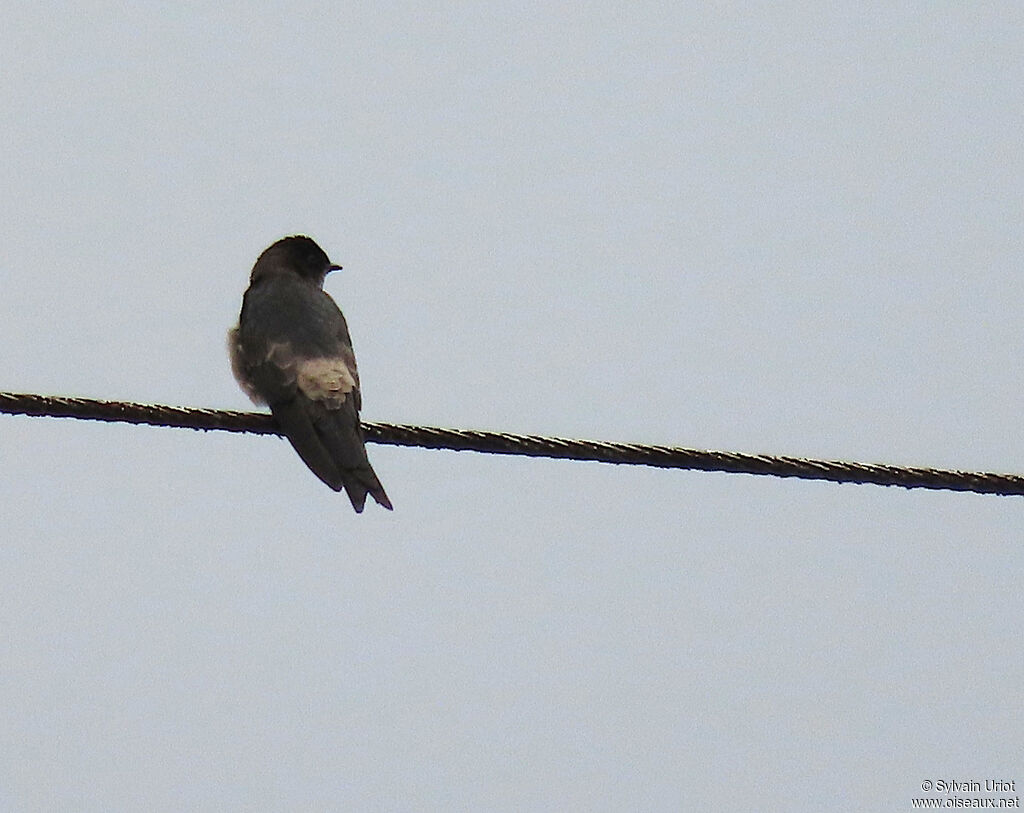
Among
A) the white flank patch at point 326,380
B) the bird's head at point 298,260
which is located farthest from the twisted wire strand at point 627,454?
the bird's head at point 298,260

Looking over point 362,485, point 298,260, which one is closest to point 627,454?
point 362,485

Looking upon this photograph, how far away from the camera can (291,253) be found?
9.45 meters

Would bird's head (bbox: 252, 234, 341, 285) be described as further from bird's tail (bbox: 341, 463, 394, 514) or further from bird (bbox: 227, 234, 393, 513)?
bird's tail (bbox: 341, 463, 394, 514)

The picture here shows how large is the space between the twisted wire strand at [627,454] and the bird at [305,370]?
1371 millimetres

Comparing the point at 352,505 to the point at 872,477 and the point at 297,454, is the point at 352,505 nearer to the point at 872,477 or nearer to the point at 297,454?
the point at 297,454

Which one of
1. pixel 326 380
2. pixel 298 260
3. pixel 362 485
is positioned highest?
pixel 298 260

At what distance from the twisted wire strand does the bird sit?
1371 mm

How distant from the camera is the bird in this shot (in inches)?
264

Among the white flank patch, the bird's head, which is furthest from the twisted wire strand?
the bird's head

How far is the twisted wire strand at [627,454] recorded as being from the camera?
5.02m

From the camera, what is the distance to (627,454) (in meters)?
5.08

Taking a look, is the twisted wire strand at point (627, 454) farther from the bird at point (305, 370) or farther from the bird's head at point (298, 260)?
the bird's head at point (298, 260)

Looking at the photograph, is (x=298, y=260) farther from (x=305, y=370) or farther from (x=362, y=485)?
(x=362, y=485)

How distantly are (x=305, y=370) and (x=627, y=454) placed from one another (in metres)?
2.58
